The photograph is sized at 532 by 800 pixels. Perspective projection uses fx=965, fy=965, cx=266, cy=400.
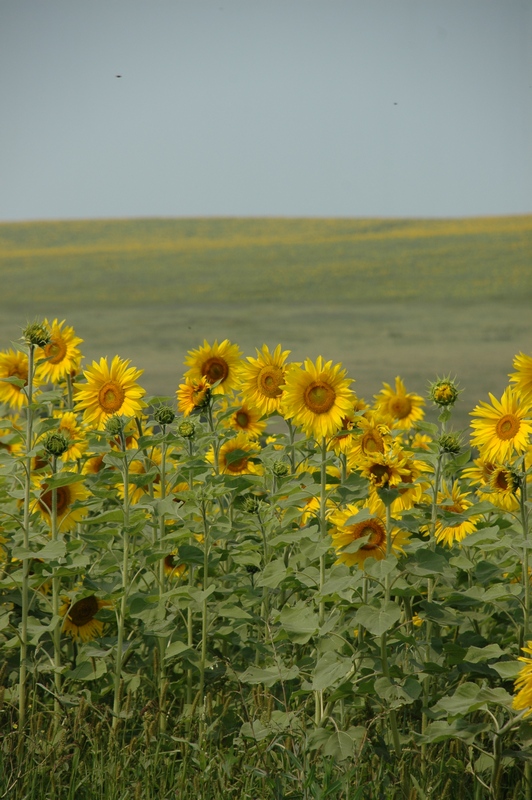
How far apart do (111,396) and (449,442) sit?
1.01m

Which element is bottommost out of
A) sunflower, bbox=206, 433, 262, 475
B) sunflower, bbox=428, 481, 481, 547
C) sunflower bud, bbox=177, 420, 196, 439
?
sunflower, bbox=428, 481, 481, 547

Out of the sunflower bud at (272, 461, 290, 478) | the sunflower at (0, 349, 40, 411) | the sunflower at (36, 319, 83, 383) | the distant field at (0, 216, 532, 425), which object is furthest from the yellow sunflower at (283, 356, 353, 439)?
the distant field at (0, 216, 532, 425)

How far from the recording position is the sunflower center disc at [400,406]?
4.05 metres

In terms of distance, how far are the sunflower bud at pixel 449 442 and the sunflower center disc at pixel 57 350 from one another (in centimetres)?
161

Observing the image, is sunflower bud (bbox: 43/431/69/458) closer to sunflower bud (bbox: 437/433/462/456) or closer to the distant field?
sunflower bud (bbox: 437/433/462/456)

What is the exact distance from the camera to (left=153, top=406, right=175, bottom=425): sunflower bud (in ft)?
9.12

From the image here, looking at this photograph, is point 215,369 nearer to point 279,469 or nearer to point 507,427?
point 279,469

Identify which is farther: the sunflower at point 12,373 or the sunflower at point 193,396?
the sunflower at point 12,373

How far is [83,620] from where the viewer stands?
287 cm

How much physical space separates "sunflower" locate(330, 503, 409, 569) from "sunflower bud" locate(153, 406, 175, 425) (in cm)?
61

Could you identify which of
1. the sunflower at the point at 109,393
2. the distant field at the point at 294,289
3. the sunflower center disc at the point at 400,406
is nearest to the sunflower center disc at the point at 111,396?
the sunflower at the point at 109,393

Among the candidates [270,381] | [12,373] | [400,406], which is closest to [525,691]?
[270,381]

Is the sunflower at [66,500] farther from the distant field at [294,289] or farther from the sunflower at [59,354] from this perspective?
the distant field at [294,289]

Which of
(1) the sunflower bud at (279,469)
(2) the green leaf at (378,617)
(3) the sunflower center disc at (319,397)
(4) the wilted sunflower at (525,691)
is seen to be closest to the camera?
(4) the wilted sunflower at (525,691)
